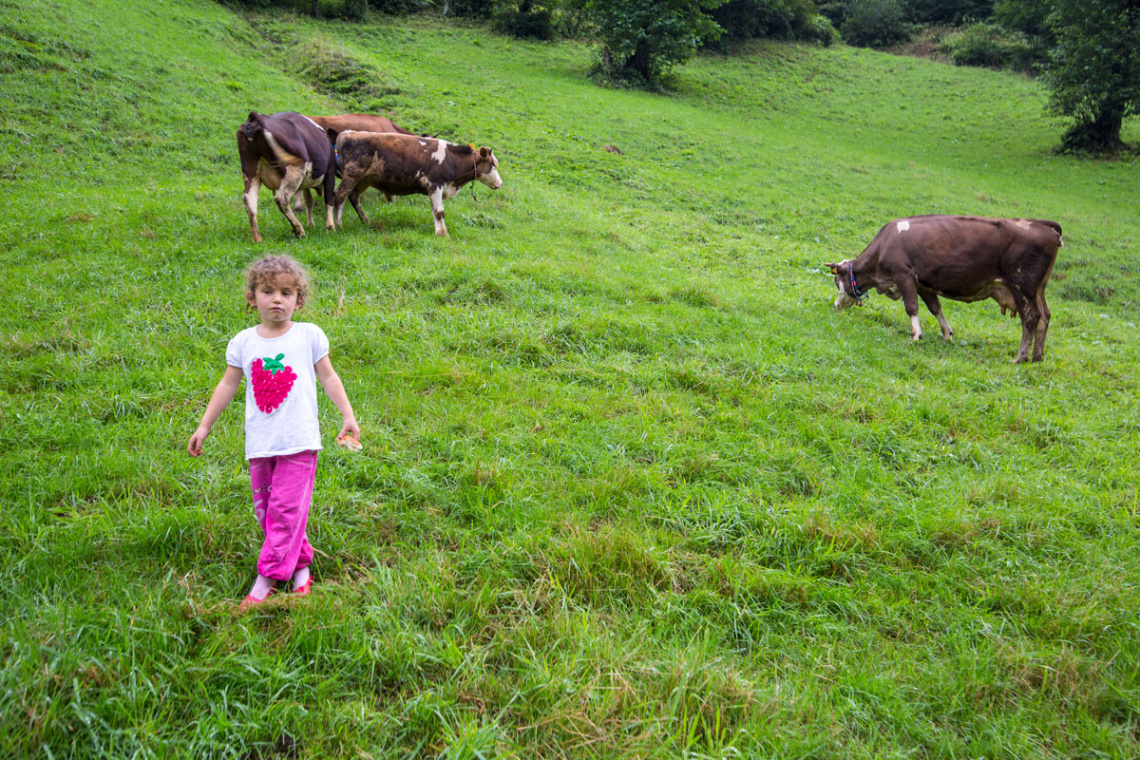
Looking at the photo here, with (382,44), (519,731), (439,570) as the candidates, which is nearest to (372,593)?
(439,570)

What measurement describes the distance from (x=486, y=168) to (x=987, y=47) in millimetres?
47496

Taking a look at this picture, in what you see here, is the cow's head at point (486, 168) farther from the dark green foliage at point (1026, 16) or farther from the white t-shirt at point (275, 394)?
the dark green foliage at point (1026, 16)

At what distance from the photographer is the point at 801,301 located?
9.92 meters

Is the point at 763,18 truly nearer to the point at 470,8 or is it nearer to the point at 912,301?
the point at 470,8

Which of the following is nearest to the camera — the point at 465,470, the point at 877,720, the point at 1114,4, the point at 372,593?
the point at 877,720

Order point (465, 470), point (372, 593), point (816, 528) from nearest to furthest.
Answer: point (372, 593) < point (816, 528) < point (465, 470)

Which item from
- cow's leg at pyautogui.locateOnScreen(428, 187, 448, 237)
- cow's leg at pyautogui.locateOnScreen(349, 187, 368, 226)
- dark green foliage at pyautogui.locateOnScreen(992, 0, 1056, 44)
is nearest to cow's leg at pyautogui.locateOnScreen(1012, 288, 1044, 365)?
cow's leg at pyautogui.locateOnScreen(428, 187, 448, 237)

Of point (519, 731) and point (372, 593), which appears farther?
point (372, 593)

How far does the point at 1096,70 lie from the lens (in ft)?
78.7

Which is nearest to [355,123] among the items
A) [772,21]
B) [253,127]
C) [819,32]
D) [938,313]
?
[253,127]

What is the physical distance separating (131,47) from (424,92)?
330 inches

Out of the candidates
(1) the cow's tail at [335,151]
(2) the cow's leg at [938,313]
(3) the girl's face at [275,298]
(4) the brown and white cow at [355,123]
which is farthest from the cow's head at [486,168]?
(3) the girl's face at [275,298]

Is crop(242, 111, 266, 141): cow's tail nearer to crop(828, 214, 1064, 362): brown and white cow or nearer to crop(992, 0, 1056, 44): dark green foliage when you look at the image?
crop(828, 214, 1064, 362): brown and white cow

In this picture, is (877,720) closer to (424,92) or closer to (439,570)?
(439,570)
